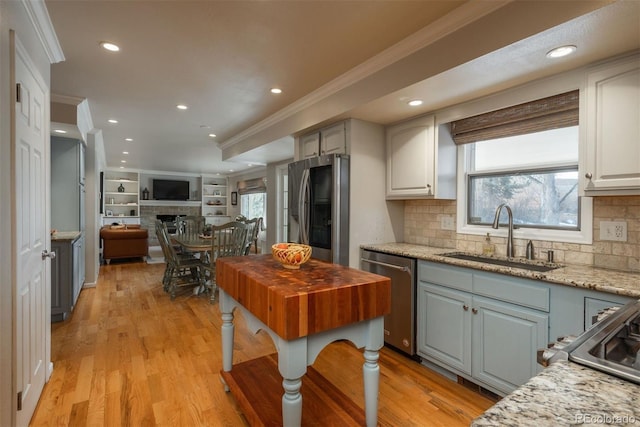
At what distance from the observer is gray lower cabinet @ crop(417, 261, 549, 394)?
184cm

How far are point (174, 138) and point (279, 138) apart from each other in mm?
2337

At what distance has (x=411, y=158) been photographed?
2.87m

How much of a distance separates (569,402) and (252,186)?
9007 millimetres

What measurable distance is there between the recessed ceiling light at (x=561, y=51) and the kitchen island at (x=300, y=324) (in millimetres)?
1538

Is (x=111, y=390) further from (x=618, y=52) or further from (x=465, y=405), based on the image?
(x=618, y=52)

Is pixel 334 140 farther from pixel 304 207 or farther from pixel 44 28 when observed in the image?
pixel 44 28

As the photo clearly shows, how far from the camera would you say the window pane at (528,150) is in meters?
2.21

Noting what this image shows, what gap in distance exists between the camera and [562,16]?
144 centimetres

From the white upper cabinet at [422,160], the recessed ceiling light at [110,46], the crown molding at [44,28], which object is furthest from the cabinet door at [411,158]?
the crown molding at [44,28]

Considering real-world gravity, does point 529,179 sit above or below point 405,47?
below

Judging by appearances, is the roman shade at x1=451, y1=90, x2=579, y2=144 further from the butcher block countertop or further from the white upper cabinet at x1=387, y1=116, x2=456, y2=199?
the butcher block countertop

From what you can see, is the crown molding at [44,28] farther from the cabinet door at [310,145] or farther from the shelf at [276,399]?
the shelf at [276,399]

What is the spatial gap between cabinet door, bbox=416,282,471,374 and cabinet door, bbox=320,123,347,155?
1.45 meters

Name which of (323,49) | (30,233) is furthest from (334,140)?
(30,233)
